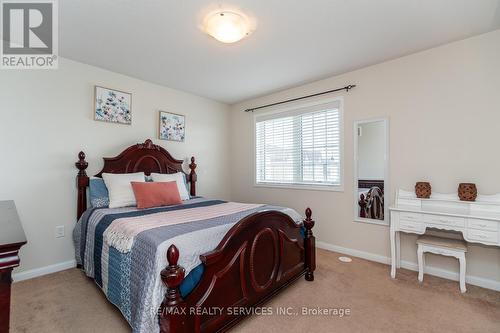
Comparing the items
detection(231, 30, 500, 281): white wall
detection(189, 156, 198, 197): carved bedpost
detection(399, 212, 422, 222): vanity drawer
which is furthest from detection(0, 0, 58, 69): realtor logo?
detection(399, 212, 422, 222): vanity drawer

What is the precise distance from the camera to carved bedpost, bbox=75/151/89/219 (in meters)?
2.72

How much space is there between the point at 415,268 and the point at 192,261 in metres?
2.55

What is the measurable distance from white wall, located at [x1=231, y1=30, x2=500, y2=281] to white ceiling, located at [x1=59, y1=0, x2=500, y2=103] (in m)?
0.19

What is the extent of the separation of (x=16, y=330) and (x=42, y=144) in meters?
1.76

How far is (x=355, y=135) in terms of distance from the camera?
3105mm

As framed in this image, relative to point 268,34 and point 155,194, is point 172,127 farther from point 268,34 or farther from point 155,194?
point 268,34

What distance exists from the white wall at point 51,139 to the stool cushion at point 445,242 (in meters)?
3.63

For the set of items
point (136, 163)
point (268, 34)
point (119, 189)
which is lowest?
point (119, 189)

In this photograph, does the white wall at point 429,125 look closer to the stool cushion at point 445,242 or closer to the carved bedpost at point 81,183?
the stool cushion at point 445,242

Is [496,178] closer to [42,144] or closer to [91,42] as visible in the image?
[91,42]

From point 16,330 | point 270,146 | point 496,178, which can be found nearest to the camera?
point 16,330

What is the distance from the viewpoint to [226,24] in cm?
192

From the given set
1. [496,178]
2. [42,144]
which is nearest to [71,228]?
[42,144]

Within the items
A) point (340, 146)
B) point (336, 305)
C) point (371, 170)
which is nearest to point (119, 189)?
point (336, 305)
